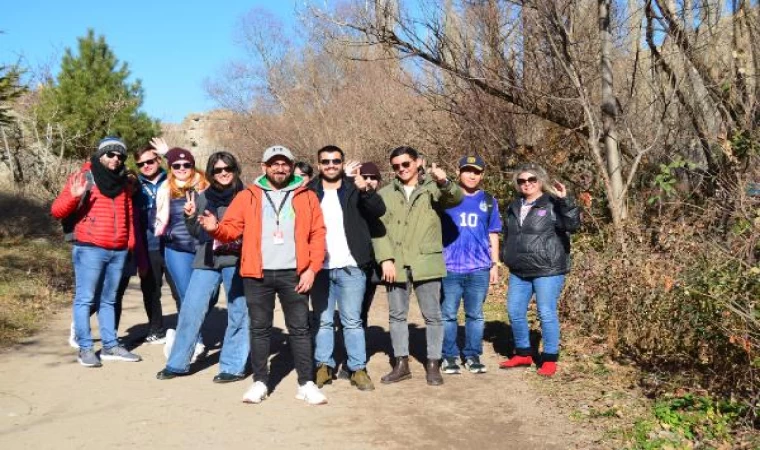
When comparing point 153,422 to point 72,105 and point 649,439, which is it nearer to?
point 649,439

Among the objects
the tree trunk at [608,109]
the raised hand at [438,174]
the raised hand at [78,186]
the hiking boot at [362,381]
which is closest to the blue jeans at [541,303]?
the raised hand at [438,174]

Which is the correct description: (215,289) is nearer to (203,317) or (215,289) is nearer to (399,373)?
(203,317)

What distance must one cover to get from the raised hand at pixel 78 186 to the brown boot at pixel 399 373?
297 centimetres

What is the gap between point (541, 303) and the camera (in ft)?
20.2

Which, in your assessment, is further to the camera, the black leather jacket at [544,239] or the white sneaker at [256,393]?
the black leather jacket at [544,239]

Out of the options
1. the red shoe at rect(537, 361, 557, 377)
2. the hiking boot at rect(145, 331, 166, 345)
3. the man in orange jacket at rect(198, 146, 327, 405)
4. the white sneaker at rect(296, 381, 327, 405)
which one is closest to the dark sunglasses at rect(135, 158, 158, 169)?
the hiking boot at rect(145, 331, 166, 345)

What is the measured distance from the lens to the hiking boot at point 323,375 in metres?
5.84

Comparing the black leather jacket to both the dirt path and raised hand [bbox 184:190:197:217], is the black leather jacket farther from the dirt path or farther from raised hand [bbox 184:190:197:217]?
raised hand [bbox 184:190:197:217]

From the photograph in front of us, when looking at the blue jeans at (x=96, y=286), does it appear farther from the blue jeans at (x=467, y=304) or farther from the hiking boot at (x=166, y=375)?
the blue jeans at (x=467, y=304)

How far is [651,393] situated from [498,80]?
19.5 ft

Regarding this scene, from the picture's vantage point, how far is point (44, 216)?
666 inches

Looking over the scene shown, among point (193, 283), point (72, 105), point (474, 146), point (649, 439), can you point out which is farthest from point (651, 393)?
point (72, 105)

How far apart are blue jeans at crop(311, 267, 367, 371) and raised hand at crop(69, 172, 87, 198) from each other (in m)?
2.11

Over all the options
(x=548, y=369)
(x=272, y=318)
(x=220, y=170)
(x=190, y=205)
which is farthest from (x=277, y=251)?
(x=548, y=369)
